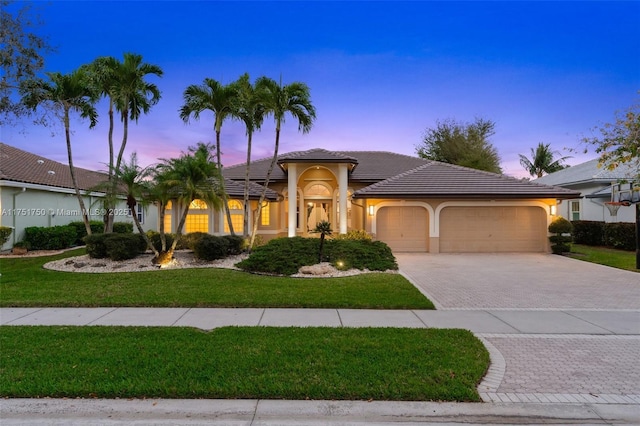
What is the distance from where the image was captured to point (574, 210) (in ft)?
78.2

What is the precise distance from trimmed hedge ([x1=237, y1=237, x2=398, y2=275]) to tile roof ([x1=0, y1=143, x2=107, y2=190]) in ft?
23.0

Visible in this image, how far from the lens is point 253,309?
6906mm

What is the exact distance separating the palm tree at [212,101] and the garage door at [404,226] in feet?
26.4

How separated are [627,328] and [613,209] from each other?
18308mm

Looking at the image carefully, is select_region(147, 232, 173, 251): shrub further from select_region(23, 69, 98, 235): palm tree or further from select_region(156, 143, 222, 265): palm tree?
select_region(23, 69, 98, 235): palm tree

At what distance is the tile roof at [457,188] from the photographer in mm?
16281

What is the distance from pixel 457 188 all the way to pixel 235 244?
11095mm

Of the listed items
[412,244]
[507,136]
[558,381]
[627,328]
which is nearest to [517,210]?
[412,244]

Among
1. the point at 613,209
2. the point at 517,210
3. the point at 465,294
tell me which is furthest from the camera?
the point at 613,209

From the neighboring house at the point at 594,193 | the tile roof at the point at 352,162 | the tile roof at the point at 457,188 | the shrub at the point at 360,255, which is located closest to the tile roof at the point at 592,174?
the neighboring house at the point at 594,193

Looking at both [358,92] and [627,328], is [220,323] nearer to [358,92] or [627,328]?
[627,328]

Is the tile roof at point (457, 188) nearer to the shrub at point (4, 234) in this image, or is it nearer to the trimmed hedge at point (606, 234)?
the trimmed hedge at point (606, 234)

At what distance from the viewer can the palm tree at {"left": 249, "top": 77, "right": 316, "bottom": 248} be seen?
12.8m

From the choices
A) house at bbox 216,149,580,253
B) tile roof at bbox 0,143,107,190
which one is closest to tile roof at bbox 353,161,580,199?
house at bbox 216,149,580,253
